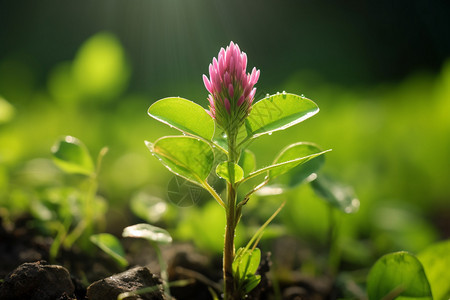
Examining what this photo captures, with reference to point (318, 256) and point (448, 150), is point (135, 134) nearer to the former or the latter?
point (318, 256)

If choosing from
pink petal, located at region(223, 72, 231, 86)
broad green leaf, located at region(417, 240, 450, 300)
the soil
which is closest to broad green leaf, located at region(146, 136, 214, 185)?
pink petal, located at region(223, 72, 231, 86)

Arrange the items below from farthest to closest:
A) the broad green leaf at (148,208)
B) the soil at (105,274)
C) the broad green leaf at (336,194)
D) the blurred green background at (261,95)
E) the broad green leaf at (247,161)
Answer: the blurred green background at (261,95)
the broad green leaf at (148,208)
the broad green leaf at (336,194)
the broad green leaf at (247,161)
the soil at (105,274)

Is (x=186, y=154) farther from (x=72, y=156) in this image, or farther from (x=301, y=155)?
(x=72, y=156)

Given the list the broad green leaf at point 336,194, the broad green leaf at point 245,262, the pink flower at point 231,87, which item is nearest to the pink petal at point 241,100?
the pink flower at point 231,87

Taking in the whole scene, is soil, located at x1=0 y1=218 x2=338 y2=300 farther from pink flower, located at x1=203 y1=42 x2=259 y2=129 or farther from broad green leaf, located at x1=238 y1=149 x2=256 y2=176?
pink flower, located at x1=203 y1=42 x2=259 y2=129

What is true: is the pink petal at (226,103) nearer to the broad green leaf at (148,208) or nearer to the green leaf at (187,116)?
the green leaf at (187,116)

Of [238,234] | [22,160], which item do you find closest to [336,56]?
[22,160]
